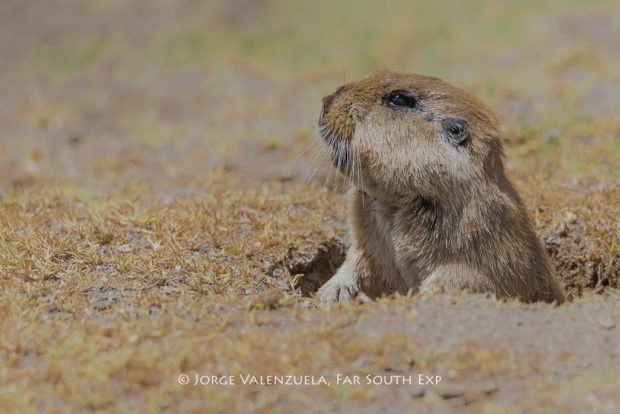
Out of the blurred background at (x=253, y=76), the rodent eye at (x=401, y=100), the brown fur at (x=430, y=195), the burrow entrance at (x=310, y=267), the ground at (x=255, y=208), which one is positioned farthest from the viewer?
the blurred background at (x=253, y=76)

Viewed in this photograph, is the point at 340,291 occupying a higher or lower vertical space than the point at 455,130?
lower

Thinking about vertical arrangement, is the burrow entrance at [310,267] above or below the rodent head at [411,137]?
below

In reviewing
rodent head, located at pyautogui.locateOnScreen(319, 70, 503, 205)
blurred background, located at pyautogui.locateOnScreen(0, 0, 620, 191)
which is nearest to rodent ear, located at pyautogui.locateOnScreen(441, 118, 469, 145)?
rodent head, located at pyautogui.locateOnScreen(319, 70, 503, 205)

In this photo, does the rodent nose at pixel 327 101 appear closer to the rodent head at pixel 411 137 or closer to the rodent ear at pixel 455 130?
the rodent head at pixel 411 137

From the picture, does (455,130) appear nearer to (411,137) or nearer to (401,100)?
(411,137)

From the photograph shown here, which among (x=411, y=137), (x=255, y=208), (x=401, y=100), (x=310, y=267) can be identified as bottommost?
(x=310, y=267)

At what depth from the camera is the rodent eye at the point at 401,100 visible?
409 centimetres

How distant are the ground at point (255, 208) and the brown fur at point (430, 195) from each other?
380 millimetres

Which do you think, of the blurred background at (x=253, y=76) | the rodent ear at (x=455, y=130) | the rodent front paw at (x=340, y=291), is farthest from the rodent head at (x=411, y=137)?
the blurred background at (x=253, y=76)

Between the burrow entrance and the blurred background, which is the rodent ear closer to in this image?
the burrow entrance

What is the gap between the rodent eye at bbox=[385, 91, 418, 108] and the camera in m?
4.09

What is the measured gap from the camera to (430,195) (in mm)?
3893

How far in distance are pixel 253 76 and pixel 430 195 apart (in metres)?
5.53

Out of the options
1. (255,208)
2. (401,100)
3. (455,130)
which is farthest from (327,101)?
(255,208)
